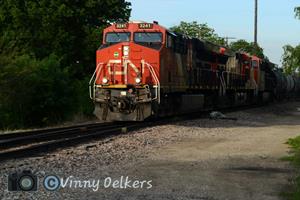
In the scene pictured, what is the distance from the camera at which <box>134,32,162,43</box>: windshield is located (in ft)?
65.4

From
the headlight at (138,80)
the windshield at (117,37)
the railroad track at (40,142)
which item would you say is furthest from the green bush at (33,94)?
the railroad track at (40,142)

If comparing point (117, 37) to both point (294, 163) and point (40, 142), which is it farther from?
point (294, 163)

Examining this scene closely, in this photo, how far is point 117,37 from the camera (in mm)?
20484

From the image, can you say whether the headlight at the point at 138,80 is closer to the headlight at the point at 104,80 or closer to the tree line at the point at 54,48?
the headlight at the point at 104,80

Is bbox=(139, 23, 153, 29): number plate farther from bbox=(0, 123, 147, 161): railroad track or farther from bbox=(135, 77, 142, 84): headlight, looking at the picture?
bbox=(0, 123, 147, 161): railroad track

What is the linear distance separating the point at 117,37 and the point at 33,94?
5.34 meters

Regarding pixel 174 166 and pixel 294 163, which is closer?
pixel 174 166

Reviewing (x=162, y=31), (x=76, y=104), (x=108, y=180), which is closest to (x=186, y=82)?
(x=162, y=31)

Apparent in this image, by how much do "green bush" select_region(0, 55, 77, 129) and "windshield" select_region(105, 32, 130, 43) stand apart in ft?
14.1

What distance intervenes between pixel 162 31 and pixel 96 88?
3296mm

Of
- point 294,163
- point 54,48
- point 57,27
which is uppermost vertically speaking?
point 57,27

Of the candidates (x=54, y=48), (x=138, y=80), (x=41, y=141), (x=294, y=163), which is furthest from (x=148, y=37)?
(x=54, y=48)

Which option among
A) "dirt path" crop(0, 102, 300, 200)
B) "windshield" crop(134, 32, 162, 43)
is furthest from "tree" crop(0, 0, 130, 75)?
"dirt path" crop(0, 102, 300, 200)

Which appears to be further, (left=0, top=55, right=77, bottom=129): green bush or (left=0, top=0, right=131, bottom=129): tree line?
(left=0, top=0, right=131, bottom=129): tree line
